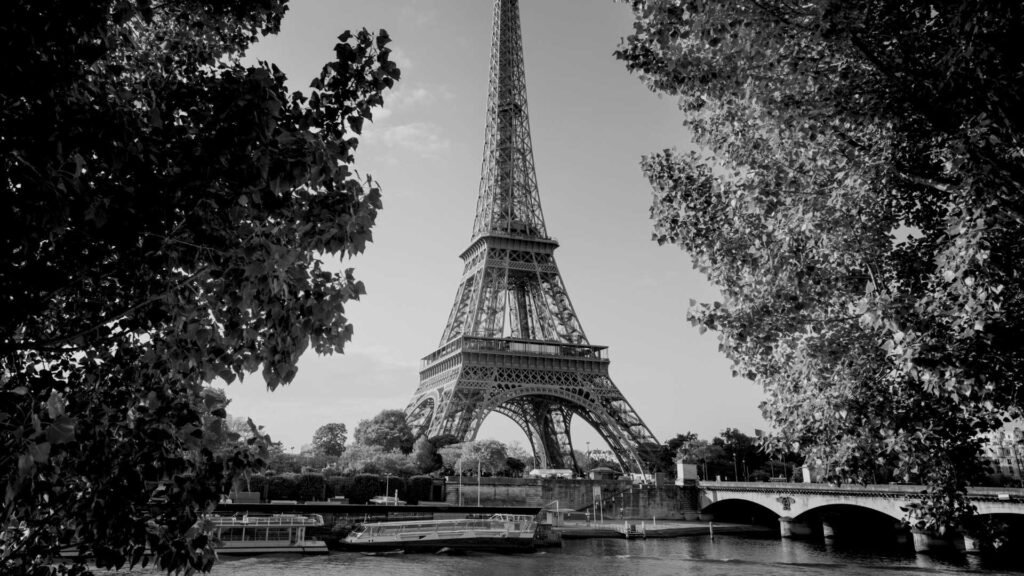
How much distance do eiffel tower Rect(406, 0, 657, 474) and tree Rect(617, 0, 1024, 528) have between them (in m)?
47.9

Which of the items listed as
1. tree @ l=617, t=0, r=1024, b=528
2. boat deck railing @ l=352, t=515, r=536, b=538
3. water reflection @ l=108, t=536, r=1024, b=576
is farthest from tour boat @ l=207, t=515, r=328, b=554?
tree @ l=617, t=0, r=1024, b=528

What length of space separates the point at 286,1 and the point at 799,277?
704 cm

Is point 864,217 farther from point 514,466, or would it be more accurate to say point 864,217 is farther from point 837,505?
point 514,466

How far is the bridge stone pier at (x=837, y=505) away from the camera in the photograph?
132ft

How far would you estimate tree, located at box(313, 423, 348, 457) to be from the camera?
89.4 m

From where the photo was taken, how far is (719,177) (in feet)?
34.7

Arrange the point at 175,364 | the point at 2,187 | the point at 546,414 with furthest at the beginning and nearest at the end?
1. the point at 546,414
2. the point at 175,364
3. the point at 2,187

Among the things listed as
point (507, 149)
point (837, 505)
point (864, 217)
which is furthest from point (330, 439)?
point (864, 217)

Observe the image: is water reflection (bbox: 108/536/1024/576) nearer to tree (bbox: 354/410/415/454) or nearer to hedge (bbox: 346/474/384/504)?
hedge (bbox: 346/474/384/504)

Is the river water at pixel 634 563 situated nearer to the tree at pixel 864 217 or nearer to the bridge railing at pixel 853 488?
the bridge railing at pixel 853 488

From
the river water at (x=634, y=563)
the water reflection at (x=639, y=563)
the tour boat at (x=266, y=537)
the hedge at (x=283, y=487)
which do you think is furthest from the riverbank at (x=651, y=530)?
the hedge at (x=283, y=487)

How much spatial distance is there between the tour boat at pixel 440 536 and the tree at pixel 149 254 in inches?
1437

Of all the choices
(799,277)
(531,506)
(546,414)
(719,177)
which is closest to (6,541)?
(799,277)

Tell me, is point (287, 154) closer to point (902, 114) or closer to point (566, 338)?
point (902, 114)
